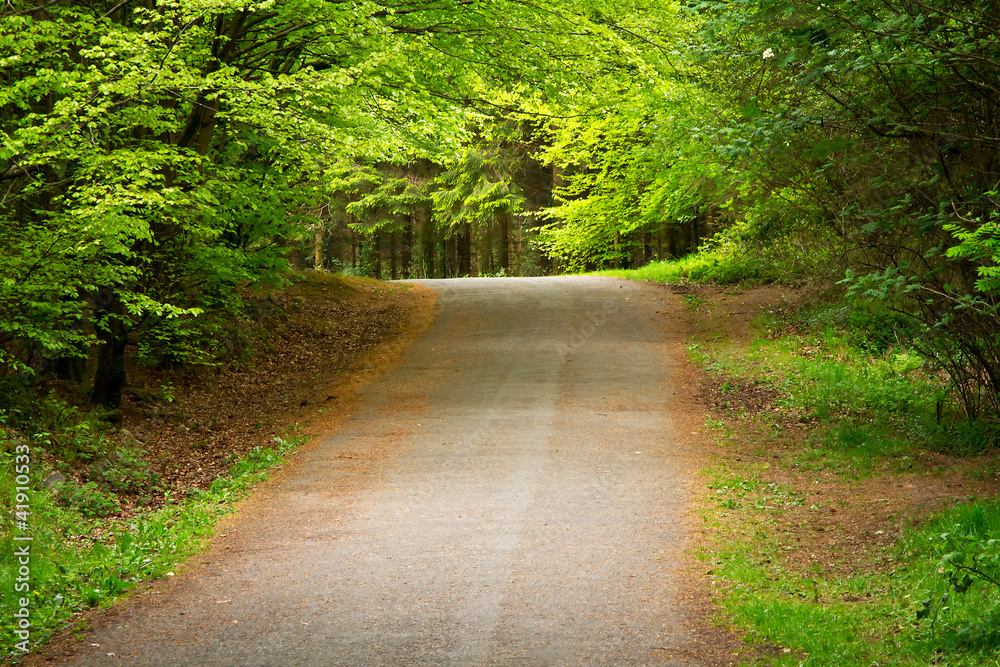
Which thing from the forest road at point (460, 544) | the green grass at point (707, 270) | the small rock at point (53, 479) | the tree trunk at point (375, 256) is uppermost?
the tree trunk at point (375, 256)

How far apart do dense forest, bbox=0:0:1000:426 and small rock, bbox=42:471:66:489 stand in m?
1.30

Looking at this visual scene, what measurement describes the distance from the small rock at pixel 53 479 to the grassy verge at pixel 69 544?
0.06 m

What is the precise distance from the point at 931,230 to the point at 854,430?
9.09ft

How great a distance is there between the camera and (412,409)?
1112cm

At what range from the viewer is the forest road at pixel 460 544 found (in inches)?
188

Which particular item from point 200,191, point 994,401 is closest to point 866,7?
point 994,401

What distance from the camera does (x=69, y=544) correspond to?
6461 mm

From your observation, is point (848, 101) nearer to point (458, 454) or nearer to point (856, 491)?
point (856, 491)

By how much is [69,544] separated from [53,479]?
1475 mm

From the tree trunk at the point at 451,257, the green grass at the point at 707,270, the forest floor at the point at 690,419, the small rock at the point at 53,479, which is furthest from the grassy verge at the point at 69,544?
the tree trunk at the point at 451,257

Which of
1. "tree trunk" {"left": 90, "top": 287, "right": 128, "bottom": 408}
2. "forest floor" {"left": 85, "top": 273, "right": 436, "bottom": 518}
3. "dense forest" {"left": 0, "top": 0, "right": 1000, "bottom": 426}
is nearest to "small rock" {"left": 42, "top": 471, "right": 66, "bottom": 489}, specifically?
"forest floor" {"left": 85, "top": 273, "right": 436, "bottom": 518}

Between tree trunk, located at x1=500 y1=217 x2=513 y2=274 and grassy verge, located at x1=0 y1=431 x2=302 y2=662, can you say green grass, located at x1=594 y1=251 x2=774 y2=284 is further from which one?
grassy verge, located at x1=0 y1=431 x2=302 y2=662

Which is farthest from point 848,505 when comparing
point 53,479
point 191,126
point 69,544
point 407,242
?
point 407,242

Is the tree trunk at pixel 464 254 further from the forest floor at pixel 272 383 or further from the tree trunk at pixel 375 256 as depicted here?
the forest floor at pixel 272 383
